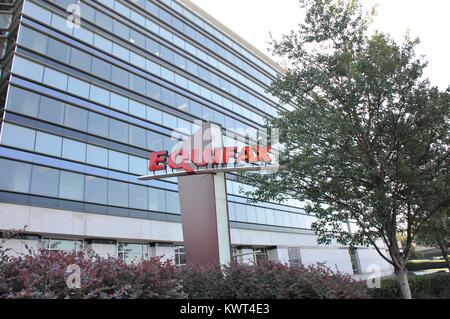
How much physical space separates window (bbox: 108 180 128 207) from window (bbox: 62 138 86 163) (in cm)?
265

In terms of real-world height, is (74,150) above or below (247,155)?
above

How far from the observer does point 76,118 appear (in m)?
24.3

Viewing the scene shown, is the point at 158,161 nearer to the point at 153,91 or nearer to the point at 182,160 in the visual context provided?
the point at 182,160

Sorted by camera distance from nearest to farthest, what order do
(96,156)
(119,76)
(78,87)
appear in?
1. (96,156)
2. (78,87)
3. (119,76)

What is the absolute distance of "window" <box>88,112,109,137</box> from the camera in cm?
2495

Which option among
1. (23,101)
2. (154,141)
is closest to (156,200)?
(154,141)

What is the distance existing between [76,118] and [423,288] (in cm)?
2430

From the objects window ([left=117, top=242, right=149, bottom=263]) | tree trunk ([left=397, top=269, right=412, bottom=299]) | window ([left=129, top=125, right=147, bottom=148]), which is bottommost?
tree trunk ([left=397, top=269, right=412, bottom=299])

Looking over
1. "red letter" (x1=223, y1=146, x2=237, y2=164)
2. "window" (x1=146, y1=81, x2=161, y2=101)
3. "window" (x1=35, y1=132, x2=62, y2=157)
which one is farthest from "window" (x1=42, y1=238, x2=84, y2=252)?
"window" (x1=146, y1=81, x2=161, y2=101)

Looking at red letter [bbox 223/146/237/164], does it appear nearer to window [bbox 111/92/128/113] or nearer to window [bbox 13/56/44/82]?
window [bbox 111/92/128/113]

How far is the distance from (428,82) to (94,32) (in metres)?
25.8

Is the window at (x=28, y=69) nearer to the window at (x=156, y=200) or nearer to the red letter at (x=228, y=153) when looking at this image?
the window at (x=156, y=200)
